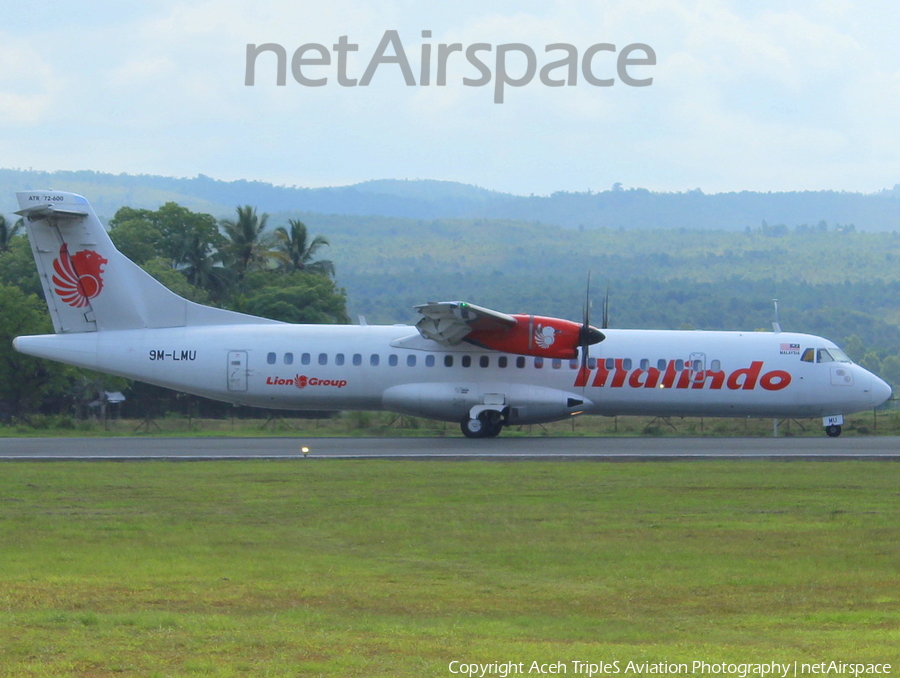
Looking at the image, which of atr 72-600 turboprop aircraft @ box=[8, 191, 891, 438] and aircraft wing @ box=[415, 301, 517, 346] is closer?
aircraft wing @ box=[415, 301, 517, 346]

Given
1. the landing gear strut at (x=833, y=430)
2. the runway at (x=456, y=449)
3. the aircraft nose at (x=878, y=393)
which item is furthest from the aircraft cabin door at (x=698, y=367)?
the aircraft nose at (x=878, y=393)

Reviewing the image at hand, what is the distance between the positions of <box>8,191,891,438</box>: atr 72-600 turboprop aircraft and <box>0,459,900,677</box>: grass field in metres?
8.35

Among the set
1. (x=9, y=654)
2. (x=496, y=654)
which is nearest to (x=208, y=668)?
(x=9, y=654)

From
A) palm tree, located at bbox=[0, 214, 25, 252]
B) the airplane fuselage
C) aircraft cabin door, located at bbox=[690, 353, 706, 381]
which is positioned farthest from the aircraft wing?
palm tree, located at bbox=[0, 214, 25, 252]

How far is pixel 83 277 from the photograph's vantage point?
1177 inches

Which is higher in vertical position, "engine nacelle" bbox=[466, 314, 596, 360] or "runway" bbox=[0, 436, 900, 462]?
"engine nacelle" bbox=[466, 314, 596, 360]

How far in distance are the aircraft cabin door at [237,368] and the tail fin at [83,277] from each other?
2.36 meters

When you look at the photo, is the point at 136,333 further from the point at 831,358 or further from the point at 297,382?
the point at 831,358

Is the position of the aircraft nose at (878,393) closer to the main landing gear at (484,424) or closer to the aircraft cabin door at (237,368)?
the main landing gear at (484,424)

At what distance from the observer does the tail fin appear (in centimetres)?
2980

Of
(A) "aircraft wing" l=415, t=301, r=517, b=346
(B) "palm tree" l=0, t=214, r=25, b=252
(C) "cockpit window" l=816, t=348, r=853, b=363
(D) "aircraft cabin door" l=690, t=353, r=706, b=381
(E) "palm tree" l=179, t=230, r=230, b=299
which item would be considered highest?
(B) "palm tree" l=0, t=214, r=25, b=252

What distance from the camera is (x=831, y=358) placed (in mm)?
30047

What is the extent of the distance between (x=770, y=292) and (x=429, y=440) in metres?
161

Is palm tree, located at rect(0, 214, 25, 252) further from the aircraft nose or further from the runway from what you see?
the aircraft nose
